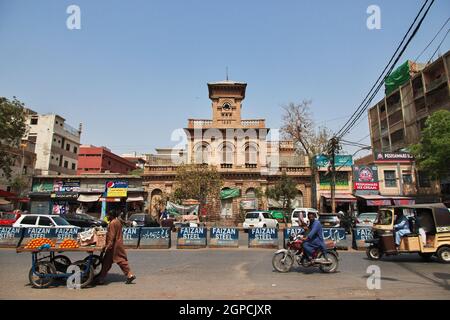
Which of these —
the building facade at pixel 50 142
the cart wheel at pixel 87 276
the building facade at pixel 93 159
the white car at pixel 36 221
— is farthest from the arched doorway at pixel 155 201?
the building facade at pixel 93 159

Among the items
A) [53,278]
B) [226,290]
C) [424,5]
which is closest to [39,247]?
[53,278]

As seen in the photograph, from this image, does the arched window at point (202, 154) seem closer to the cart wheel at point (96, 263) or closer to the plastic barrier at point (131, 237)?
the plastic barrier at point (131, 237)

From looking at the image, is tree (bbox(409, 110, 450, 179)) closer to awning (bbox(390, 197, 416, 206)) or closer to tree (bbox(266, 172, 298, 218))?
awning (bbox(390, 197, 416, 206))

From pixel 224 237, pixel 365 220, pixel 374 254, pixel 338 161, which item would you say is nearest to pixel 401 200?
pixel 338 161

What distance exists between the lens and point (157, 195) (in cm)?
3288

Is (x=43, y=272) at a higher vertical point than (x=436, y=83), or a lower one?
lower

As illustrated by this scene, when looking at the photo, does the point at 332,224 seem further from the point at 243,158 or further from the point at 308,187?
the point at 243,158

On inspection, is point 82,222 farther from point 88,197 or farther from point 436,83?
point 436,83

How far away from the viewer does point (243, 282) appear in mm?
7270

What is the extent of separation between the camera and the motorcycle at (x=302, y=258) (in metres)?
8.40

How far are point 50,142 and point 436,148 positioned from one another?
1767 inches

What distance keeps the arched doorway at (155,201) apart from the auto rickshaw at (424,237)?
2446 centimetres

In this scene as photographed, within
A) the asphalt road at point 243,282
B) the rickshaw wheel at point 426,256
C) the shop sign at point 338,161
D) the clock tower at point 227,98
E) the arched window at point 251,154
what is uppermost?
the clock tower at point 227,98
